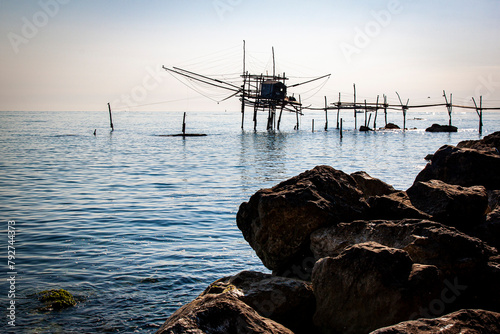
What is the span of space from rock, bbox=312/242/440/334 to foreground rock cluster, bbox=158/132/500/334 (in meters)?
0.01

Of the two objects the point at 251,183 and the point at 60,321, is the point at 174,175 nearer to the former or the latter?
the point at 251,183

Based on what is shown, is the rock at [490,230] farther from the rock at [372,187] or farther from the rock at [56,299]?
the rock at [56,299]

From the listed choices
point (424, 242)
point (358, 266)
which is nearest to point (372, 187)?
point (424, 242)

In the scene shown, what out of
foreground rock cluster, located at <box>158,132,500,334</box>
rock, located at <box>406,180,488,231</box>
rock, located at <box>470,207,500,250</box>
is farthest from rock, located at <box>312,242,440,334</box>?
rock, located at <box>406,180,488,231</box>

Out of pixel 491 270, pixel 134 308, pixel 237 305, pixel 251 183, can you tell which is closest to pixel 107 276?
pixel 134 308

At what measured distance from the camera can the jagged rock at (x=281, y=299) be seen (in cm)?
484

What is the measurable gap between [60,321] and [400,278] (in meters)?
4.75

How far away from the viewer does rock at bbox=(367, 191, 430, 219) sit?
253 inches

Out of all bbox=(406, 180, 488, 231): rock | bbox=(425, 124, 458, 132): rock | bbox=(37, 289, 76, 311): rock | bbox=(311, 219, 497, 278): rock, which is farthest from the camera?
bbox=(425, 124, 458, 132): rock

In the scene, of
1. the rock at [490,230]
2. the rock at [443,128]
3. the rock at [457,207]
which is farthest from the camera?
the rock at [443,128]

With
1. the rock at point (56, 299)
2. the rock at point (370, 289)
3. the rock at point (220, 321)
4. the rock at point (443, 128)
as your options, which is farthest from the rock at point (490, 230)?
the rock at point (443, 128)

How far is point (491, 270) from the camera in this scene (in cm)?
511

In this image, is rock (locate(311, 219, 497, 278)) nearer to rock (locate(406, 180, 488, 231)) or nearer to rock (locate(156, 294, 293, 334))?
rock (locate(406, 180, 488, 231))
